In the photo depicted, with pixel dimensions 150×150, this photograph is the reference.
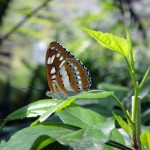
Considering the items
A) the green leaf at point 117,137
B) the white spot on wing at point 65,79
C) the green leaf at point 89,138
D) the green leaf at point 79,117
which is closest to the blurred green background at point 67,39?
the white spot on wing at point 65,79

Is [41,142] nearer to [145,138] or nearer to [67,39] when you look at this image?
[145,138]

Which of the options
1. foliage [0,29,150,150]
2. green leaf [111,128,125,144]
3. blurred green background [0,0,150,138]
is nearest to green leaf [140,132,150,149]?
foliage [0,29,150,150]

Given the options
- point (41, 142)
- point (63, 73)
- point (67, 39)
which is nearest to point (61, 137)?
point (41, 142)

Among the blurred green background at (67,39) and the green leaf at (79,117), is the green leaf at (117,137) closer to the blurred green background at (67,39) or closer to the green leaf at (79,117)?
the green leaf at (79,117)

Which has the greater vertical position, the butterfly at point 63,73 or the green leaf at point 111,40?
the green leaf at point 111,40

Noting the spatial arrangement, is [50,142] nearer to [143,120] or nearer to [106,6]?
[143,120]

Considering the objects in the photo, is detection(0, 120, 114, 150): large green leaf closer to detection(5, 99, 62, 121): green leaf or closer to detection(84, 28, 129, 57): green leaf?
detection(5, 99, 62, 121): green leaf

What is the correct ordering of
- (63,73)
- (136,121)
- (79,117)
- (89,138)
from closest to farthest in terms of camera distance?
1. (89,138)
2. (136,121)
3. (79,117)
4. (63,73)
